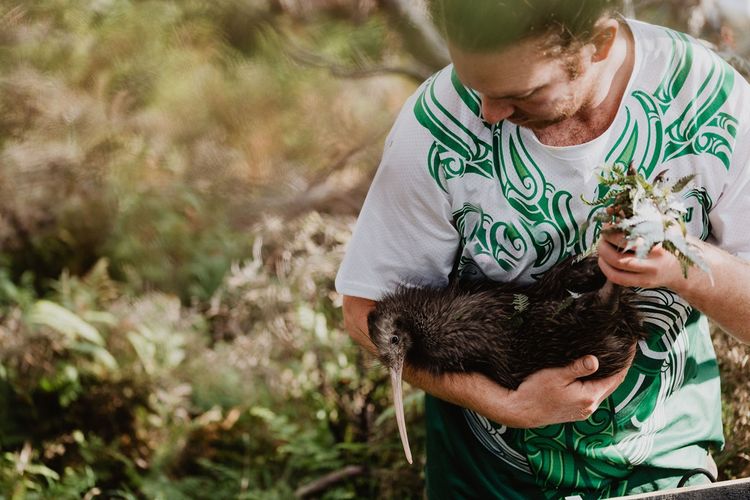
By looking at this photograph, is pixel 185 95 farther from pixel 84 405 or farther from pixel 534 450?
pixel 534 450

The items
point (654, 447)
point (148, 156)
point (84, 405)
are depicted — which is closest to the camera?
point (654, 447)

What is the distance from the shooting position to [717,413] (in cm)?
270

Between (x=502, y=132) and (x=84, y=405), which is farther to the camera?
(x=84, y=405)

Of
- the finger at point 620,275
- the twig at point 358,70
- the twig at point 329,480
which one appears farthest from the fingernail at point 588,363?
the twig at point 358,70

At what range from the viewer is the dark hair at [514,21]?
1937mm

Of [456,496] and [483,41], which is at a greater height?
[483,41]

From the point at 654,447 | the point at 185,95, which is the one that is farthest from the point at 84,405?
the point at 654,447

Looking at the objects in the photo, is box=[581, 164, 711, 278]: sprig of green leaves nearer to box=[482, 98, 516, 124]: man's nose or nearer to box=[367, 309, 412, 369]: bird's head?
box=[482, 98, 516, 124]: man's nose

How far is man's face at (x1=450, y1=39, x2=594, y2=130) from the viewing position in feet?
6.55

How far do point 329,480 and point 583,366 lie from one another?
2.33 metres

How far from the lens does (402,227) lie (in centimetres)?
247

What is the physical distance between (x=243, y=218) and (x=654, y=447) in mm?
4190

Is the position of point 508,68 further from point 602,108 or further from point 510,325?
point 510,325

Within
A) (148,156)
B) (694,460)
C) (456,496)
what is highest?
(694,460)
